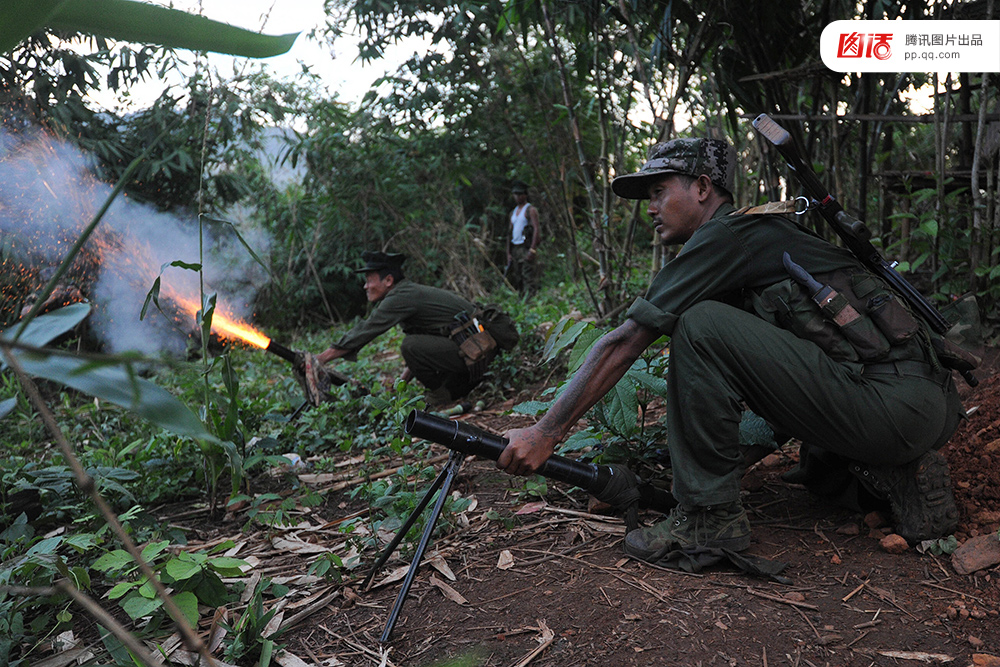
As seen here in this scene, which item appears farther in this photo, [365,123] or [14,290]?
[365,123]

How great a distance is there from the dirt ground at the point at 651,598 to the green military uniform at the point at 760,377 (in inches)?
13.4

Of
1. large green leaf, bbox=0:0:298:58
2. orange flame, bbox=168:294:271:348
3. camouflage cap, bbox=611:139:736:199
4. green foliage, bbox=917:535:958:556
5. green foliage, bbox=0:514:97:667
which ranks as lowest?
green foliage, bbox=917:535:958:556

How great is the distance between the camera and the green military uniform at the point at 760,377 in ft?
7.49

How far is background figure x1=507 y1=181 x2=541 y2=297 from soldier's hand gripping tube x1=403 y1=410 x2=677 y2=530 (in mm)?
7424

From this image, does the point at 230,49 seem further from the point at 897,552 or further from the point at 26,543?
the point at 26,543

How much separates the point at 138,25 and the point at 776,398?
2218 millimetres

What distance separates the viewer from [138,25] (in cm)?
54

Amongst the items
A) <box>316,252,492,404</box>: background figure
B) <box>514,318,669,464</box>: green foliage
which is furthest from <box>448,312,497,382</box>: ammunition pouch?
<box>514,318,669,464</box>: green foliage

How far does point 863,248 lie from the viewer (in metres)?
2.50

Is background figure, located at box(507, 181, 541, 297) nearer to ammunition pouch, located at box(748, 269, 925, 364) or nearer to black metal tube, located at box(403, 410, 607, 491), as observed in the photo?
ammunition pouch, located at box(748, 269, 925, 364)

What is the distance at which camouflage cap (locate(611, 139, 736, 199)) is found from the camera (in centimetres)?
258

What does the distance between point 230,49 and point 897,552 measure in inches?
103

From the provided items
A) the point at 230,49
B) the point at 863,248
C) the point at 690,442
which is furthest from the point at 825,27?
the point at 230,49

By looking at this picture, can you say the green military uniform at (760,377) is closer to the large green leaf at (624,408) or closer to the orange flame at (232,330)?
the large green leaf at (624,408)
